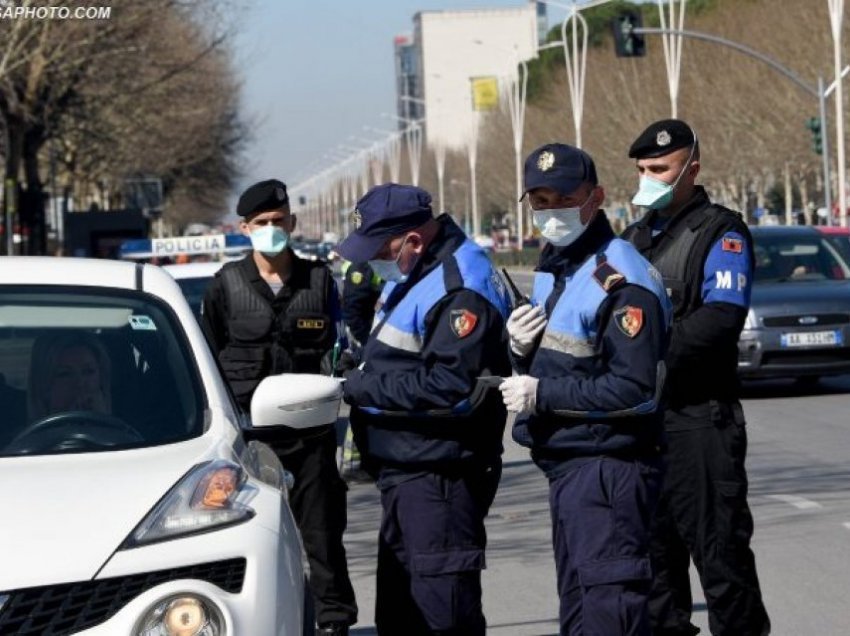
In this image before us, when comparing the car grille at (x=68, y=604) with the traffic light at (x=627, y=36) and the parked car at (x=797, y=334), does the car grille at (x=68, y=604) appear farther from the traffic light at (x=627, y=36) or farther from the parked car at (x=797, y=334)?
the traffic light at (x=627, y=36)

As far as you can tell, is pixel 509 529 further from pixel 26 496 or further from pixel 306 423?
pixel 26 496

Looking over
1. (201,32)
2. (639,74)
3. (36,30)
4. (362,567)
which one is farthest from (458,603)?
(639,74)

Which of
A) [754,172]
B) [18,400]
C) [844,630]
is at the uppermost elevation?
[754,172]

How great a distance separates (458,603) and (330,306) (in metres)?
2.27

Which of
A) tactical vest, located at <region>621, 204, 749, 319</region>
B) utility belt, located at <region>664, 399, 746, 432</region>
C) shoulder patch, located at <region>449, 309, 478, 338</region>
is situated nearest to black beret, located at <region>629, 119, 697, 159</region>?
tactical vest, located at <region>621, 204, 749, 319</region>

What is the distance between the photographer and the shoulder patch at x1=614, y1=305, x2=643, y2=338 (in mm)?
5391

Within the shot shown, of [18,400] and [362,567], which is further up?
[18,400]

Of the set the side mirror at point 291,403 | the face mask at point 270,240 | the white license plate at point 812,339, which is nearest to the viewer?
the side mirror at point 291,403

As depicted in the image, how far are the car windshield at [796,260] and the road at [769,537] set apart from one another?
118 inches

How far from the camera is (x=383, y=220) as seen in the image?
5781 millimetres

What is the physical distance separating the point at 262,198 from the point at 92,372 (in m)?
2.39

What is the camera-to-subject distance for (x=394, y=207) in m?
5.77

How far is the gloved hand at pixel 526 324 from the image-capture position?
215 inches

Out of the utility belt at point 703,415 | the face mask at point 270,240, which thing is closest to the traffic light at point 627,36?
the face mask at point 270,240
